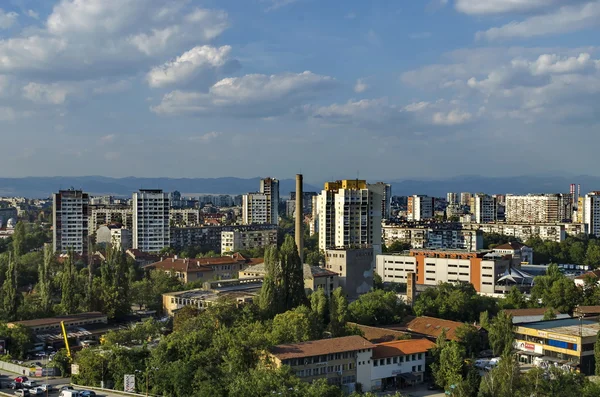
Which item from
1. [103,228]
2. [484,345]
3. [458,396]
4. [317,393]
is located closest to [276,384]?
[317,393]

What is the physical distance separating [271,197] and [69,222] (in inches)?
1254

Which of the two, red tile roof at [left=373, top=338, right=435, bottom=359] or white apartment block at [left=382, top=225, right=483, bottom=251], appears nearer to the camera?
red tile roof at [left=373, top=338, right=435, bottom=359]

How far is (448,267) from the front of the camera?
4850 centimetres

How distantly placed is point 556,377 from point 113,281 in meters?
20.4

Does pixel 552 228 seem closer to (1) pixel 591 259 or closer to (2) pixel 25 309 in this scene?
(1) pixel 591 259

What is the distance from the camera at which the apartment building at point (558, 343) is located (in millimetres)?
25906

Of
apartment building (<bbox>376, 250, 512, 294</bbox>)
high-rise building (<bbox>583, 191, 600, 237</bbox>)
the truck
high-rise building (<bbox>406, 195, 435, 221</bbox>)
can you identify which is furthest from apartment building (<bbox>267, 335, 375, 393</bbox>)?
high-rise building (<bbox>406, 195, 435, 221</bbox>)

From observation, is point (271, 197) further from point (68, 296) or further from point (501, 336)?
point (501, 336)

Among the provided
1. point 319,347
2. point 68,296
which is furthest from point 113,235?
point 319,347

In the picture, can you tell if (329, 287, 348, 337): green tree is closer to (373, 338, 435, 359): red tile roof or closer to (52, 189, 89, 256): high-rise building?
(373, 338, 435, 359): red tile roof

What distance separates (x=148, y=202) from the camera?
64688 mm

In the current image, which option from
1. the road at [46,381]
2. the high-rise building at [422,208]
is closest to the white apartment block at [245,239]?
the high-rise building at [422,208]

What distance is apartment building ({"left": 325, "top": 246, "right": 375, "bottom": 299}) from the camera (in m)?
42.5

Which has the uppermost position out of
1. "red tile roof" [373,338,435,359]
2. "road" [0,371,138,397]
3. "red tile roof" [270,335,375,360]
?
"red tile roof" [270,335,375,360]
